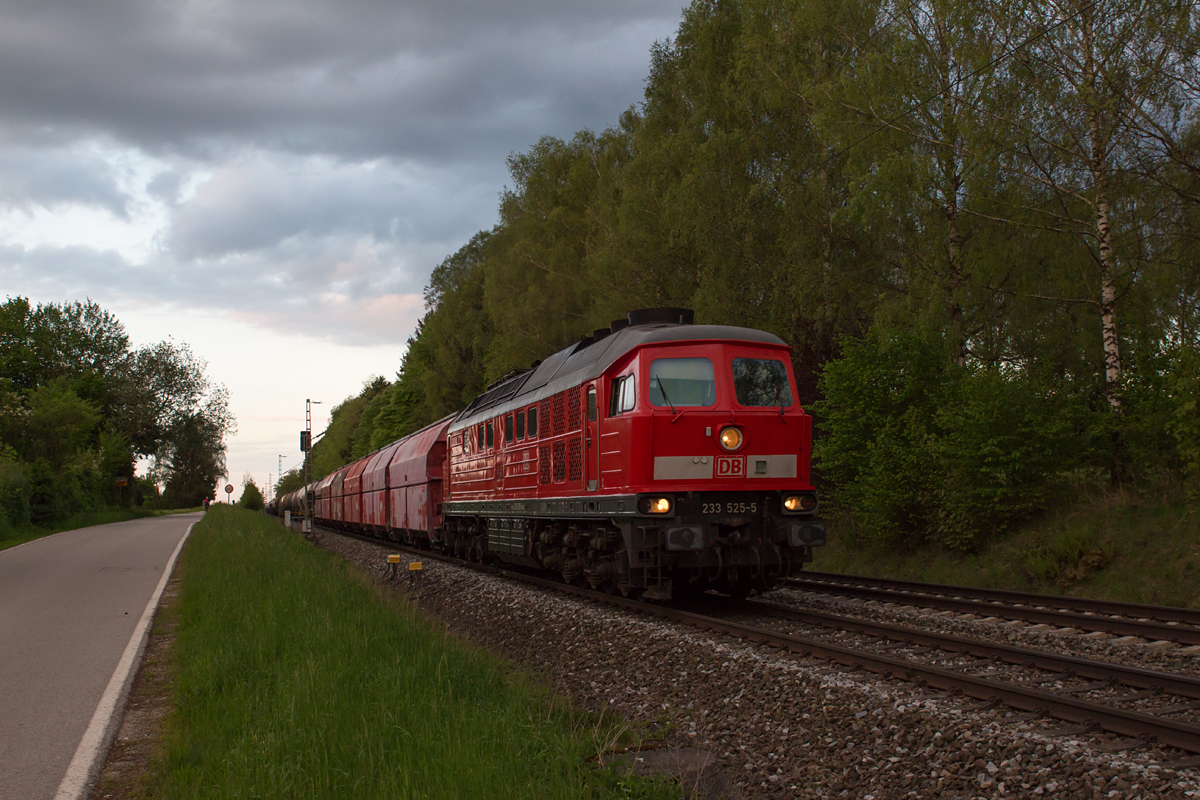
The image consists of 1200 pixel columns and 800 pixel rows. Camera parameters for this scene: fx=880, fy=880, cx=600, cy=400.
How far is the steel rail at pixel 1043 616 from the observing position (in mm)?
8016

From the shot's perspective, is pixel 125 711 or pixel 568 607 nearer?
pixel 125 711

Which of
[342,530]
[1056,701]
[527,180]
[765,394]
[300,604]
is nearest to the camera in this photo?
[1056,701]

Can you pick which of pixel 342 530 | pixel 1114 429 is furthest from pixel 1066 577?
pixel 342 530

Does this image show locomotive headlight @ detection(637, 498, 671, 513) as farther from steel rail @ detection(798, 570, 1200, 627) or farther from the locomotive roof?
steel rail @ detection(798, 570, 1200, 627)

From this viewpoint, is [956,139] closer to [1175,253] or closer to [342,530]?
[1175,253]

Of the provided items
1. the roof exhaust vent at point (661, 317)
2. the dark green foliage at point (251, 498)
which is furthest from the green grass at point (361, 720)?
the dark green foliage at point (251, 498)

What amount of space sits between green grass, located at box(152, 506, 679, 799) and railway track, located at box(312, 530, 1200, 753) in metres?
2.40

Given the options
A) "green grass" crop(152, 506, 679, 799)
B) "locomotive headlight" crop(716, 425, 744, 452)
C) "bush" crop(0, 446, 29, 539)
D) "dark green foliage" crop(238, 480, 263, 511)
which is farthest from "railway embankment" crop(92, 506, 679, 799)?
"dark green foliage" crop(238, 480, 263, 511)

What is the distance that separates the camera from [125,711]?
6.75 m

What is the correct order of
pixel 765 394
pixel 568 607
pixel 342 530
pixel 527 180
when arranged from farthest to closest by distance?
pixel 342 530, pixel 527 180, pixel 568 607, pixel 765 394

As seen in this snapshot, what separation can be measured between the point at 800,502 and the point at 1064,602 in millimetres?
3116

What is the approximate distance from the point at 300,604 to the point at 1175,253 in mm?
15637

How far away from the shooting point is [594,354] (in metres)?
11.8

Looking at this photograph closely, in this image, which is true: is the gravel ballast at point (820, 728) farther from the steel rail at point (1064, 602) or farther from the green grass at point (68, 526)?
the green grass at point (68, 526)
